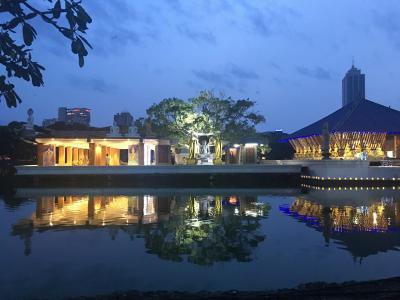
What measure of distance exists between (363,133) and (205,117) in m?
17.6

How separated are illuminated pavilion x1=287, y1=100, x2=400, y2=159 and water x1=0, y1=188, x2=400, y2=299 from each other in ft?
88.3

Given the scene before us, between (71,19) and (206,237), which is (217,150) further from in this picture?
(71,19)

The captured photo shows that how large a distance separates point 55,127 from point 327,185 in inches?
1471

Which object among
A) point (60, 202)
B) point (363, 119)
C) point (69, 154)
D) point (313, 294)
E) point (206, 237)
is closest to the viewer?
point (313, 294)

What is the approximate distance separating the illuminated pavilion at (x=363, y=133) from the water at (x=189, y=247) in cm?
2691

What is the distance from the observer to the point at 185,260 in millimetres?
9508

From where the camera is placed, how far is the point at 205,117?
42.9m

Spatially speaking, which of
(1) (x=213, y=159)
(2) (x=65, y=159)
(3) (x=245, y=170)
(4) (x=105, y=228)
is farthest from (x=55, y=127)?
(4) (x=105, y=228)

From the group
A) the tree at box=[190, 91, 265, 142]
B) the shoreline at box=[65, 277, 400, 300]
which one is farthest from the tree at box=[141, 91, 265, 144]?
the shoreline at box=[65, 277, 400, 300]

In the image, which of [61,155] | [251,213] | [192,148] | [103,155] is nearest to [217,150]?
[192,148]

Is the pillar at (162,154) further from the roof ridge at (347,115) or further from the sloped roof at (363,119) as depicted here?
the roof ridge at (347,115)

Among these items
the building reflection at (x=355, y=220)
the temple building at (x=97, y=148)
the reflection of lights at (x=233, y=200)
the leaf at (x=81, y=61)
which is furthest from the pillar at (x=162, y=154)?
the leaf at (x=81, y=61)

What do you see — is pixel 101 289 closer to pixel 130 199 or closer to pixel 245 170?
pixel 130 199

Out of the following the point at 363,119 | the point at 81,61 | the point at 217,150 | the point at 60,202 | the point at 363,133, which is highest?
the point at 363,119
